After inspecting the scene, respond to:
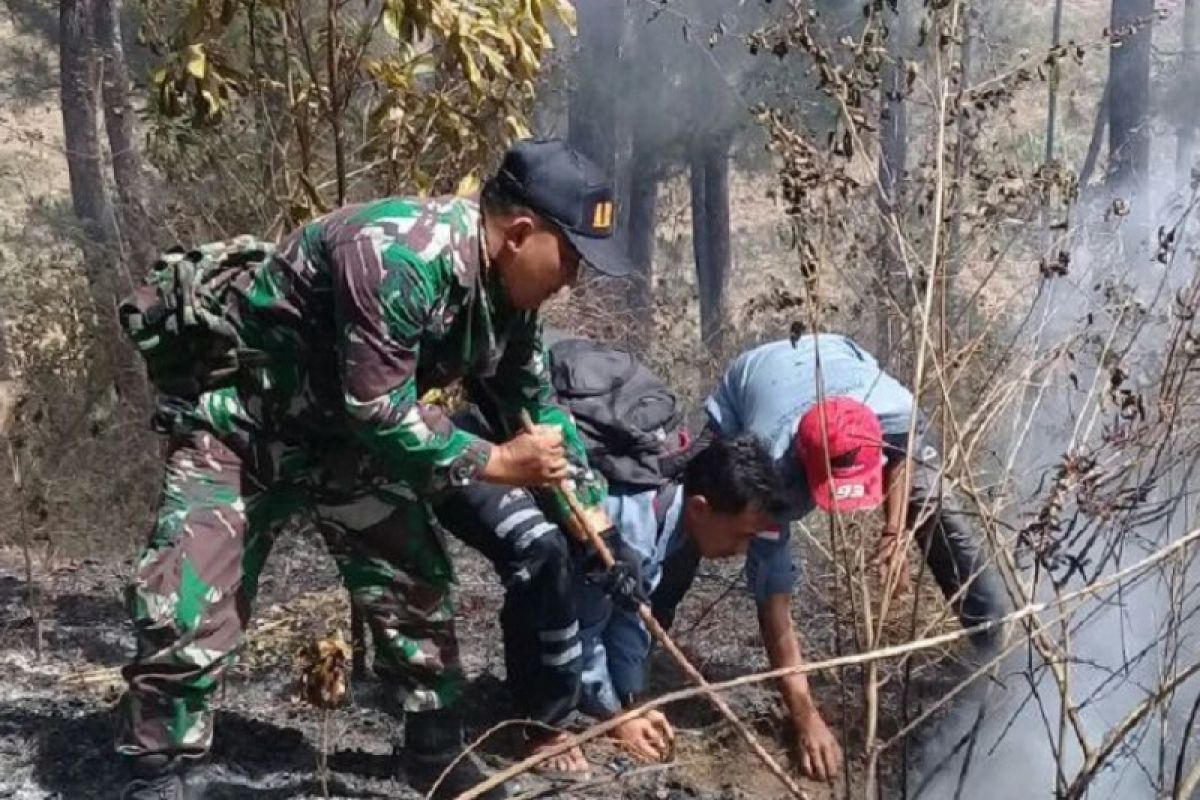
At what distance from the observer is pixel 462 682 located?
3.56m

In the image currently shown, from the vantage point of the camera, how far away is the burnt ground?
3611 millimetres

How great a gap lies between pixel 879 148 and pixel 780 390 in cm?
127

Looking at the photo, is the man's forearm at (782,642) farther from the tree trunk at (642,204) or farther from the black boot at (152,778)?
the tree trunk at (642,204)

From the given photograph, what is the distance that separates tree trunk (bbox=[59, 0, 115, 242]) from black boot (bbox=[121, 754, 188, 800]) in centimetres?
639

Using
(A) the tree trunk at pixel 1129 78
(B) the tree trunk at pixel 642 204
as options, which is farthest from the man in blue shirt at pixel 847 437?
(B) the tree trunk at pixel 642 204

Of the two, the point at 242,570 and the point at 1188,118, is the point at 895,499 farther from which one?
the point at 1188,118

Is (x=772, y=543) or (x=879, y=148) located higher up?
(x=879, y=148)

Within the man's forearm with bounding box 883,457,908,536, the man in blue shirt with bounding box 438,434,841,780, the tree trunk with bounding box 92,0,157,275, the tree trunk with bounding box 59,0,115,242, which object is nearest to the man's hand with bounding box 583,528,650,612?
the man in blue shirt with bounding box 438,434,841,780

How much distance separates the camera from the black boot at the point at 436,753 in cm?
354

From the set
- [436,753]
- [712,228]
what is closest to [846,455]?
[436,753]

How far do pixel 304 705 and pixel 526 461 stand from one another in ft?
4.49

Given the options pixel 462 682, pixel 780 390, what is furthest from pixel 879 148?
pixel 462 682

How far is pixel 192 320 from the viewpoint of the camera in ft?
10.5

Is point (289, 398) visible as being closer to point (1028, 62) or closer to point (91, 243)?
point (1028, 62)
